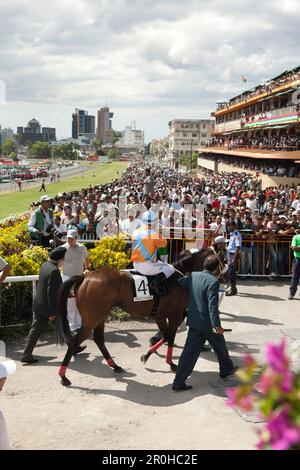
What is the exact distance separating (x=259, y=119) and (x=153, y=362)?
40012 mm

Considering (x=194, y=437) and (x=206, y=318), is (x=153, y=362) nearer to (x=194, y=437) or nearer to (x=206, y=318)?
(x=206, y=318)

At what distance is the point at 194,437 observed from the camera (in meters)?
4.15

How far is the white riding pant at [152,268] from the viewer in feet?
19.3

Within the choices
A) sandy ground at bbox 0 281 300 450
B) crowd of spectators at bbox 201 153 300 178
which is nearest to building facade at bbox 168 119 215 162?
crowd of spectators at bbox 201 153 300 178

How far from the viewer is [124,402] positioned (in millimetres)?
4926

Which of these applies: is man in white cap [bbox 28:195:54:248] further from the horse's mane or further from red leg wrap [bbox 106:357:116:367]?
red leg wrap [bbox 106:357:116:367]

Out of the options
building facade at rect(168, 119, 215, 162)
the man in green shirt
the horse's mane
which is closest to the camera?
the horse's mane

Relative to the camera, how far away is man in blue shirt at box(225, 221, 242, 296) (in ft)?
30.2

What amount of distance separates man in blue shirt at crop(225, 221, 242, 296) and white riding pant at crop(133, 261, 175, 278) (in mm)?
3495

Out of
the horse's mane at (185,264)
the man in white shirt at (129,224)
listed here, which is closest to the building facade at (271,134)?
the man in white shirt at (129,224)

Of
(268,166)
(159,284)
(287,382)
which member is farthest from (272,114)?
(287,382)

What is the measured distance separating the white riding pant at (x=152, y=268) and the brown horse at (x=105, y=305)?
0.36 ft

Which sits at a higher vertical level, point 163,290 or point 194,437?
point 163,290
